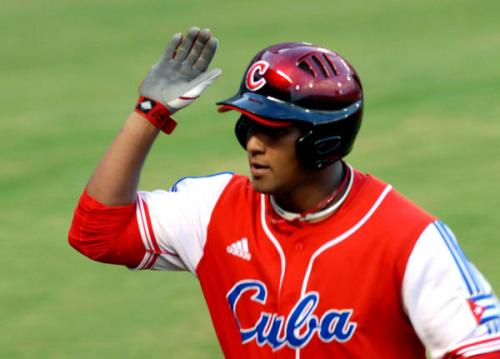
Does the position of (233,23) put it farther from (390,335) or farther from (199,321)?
(390,335)

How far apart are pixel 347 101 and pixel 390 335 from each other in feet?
2.62

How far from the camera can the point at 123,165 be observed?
5.04 metres

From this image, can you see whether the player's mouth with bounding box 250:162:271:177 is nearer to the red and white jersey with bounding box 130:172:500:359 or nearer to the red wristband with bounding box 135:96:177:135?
the red and white jersey with bounding box 130:172:500:359

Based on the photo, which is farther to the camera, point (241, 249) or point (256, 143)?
point (241, 249)

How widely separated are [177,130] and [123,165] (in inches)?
253

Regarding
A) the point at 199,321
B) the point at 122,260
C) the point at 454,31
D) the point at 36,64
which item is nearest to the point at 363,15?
the point at 454,31

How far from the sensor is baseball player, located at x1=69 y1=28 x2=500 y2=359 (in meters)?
4.62

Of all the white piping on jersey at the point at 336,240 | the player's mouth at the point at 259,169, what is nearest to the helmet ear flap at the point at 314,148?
the player's mouth at the point at 259,169

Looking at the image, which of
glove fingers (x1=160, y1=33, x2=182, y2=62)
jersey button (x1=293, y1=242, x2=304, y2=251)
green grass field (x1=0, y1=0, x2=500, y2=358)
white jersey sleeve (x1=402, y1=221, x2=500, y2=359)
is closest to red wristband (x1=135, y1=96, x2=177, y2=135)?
glove fingers (x1=160, y1=33, x2=182, y2=62)

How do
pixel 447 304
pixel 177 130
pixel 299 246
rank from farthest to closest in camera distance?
pixel 177 130 < pixel 299 246 < pixel 447 304

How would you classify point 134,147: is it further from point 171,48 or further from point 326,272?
point 326,272

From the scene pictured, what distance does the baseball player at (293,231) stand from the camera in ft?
A: 15.2

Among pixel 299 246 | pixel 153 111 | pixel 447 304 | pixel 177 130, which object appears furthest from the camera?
pixel 177 130

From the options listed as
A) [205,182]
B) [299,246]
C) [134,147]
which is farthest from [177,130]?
[299,246]
